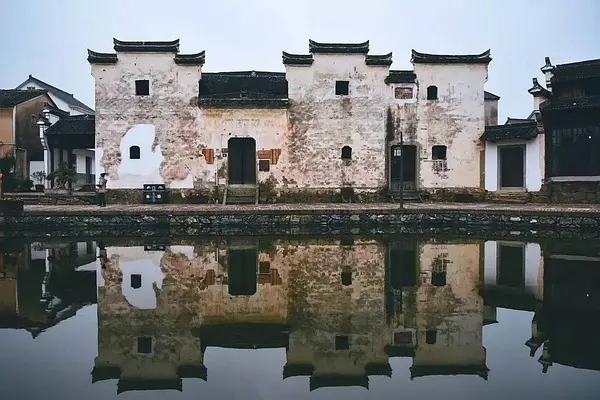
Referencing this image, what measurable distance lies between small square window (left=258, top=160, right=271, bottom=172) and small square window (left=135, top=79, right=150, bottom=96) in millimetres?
5187

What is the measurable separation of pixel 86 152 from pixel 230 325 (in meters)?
28.4

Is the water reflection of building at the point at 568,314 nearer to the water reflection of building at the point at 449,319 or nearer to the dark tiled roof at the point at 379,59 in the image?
the water reflection of building at the point at 449,319

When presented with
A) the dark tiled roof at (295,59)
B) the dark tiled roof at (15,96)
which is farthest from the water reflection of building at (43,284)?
the dark tiled roof at (15,96)

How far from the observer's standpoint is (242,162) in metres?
22.4

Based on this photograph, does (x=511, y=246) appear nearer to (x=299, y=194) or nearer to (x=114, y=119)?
(x=299, y=194)

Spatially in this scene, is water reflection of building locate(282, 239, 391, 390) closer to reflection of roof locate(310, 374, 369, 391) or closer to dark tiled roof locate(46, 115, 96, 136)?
reflection of roof locate(310, 374, 369, 391)

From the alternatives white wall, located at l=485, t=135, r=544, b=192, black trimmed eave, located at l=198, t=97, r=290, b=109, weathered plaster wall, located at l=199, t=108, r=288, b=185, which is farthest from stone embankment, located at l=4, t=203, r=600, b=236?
black trimmed eave, located at l=198, t=97, r=290, b=109

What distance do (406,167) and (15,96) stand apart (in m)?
20.4

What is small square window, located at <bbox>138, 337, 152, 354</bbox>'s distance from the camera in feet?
18.8

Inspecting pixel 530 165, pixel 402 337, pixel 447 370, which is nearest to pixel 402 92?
pixel 530 165

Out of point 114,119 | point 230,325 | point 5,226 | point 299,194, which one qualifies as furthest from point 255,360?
point 114,119

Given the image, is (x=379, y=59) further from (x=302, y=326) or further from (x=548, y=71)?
(x=302, y=326)

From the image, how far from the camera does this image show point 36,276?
9.88 metres

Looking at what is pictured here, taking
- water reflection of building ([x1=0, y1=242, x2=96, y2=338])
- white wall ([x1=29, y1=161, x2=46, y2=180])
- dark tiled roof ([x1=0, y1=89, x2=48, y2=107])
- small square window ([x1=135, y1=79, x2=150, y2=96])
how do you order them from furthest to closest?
white wall ([x1=29, y1=161, x2=46, y2=180]) < dark tiled roof ([x1=0, y1=89, x2=48, y2=107]) < small square window ([x1=135, y1=79, x2=150, y2=96]) < water reflection of building ([x1=0, y1=242, x2=96, y2=338])
